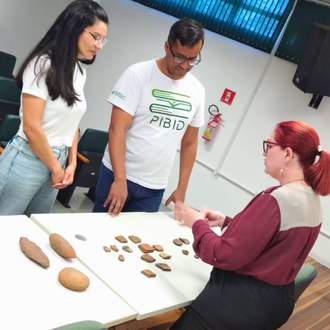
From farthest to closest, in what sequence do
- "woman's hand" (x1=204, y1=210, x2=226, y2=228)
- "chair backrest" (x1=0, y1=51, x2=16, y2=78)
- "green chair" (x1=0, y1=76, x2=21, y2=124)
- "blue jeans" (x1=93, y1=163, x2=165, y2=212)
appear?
1. "chair backrest" (x1=0, y1=51, x2=16, y2=78)
2. "green chair" (x1=0, y1=76, x2=21, y2=124)
3. "blue jeans" (x1=93, y1=163, x2=165, y2=212)
4. "woman's hand" (x1=204, y1=210, x2=226, y2=228)

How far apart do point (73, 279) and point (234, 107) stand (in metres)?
3.85

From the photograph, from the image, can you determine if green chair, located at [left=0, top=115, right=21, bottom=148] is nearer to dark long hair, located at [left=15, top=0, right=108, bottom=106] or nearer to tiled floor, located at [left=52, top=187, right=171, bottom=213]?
tiled floor, located at [left=52, top=187, right=171, bottom=213]

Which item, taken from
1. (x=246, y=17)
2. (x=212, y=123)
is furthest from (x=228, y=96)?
(x=246, y=17)

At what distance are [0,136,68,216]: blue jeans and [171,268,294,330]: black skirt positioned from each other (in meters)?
0.86

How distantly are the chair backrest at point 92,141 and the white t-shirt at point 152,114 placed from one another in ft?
5.94

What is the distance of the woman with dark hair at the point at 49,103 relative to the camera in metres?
1.72

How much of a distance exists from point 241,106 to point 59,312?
3.98 m

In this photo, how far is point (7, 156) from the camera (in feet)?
5.95

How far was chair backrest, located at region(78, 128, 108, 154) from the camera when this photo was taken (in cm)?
396

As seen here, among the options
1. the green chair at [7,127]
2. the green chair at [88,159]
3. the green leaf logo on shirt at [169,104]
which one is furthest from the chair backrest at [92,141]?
the green leaf logo on shirt at [169,104]

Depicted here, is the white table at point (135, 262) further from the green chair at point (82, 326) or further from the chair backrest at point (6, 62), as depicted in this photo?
the chair backrest at point (6, 62)

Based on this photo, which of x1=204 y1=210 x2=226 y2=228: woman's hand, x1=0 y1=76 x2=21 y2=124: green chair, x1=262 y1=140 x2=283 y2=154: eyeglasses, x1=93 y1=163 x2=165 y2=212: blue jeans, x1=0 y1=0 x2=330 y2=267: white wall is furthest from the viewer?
x1=0 y1=0 x2=330 y2=267: white wall

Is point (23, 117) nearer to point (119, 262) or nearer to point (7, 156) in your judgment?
point (7, 156)

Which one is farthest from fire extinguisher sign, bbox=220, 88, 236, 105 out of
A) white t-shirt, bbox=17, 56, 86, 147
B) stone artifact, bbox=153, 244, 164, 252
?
stone artifact, bbox=153, 244, 164, 252
